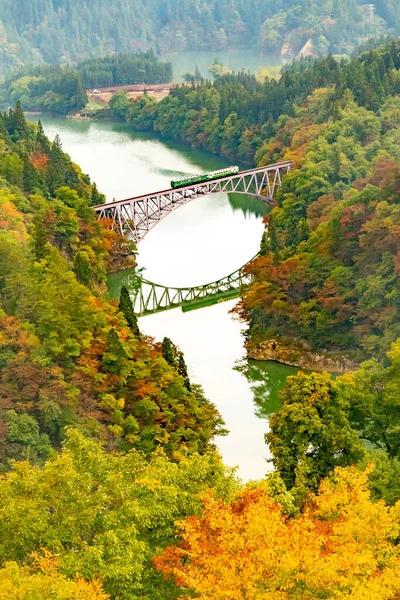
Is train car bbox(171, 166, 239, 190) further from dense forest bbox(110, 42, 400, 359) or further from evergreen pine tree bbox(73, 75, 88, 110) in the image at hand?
evergreen pine tree bbox(73, 75, 88, 110)

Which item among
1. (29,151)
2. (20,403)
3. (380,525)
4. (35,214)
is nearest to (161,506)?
(380,525)

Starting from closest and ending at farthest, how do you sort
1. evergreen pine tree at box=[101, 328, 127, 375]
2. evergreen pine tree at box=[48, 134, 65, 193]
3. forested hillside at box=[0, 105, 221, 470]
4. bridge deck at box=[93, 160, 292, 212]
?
forested hillside at box=[0, 105, 221, 470]
evergreen pine tree at box=[101, 328, 127, 375]
evergreen pine tree at box=[48, 134, 65, 193]
bridge deck at box=[93, 160, 292, 212]

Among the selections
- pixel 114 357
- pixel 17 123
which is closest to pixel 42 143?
pixel 17 123

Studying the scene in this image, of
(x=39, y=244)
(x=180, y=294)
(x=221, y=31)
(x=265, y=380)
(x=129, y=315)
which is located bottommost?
(x=221, y=31)

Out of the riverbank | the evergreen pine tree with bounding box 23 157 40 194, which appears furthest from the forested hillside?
the evergreen pine tree with bounding box 23 157 40 194

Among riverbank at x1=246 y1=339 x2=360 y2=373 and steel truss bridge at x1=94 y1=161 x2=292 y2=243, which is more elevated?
steel truss bridge at x1=94 y1=161 x2=292 y2=243

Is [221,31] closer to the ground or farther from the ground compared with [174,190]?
closer to the ground

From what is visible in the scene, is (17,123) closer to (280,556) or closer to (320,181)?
(320,181)

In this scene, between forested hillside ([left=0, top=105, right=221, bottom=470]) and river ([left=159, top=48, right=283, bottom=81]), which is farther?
river ([left=159, top=48, right=283, bottom=81])

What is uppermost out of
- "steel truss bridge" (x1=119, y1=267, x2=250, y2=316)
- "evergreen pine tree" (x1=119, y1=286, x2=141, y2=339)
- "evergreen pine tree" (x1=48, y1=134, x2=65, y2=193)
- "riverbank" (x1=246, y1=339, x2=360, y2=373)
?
"evergreen pine tree" (x1=48, y1=134, x2=65, y2=193)
